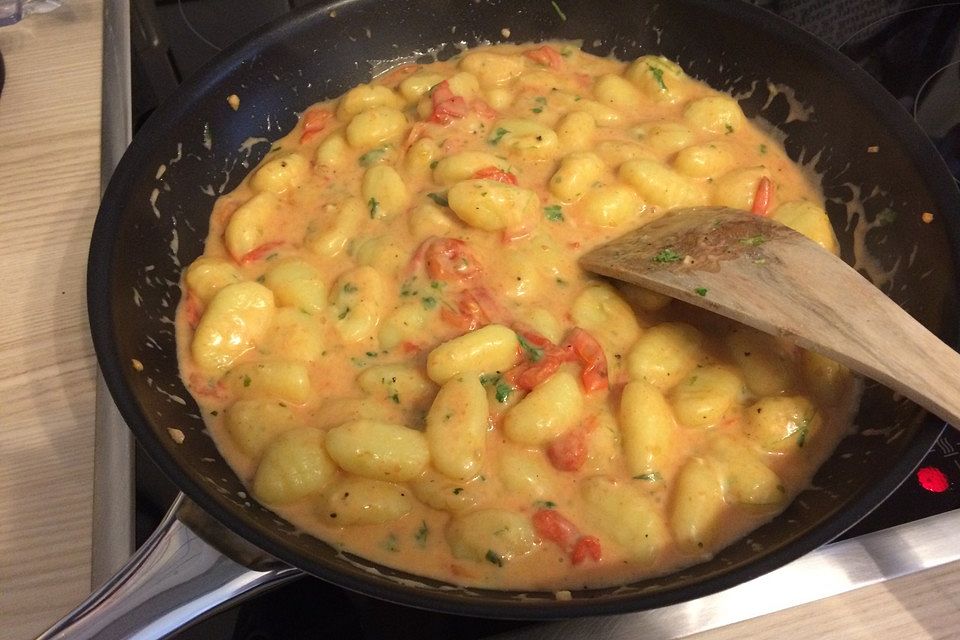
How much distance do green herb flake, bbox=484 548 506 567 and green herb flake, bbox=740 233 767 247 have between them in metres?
0.76

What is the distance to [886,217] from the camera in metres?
1.61

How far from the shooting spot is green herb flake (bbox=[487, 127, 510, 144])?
74.0 inches

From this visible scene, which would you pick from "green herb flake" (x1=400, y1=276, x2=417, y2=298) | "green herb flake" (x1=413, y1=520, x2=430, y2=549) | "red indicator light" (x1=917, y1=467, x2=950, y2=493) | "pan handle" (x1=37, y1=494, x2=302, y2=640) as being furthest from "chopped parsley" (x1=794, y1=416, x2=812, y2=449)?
"pan handle" (x1=37, y1=494, x2=302, y2=640)

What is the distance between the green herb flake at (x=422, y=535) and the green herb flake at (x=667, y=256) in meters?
0.69

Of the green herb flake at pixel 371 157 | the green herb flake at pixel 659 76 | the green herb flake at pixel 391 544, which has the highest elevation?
the green herb flake at pixel 659 76

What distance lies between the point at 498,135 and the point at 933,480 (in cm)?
123

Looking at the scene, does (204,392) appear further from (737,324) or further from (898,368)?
(898,368)

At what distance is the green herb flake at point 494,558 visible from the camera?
1249mm

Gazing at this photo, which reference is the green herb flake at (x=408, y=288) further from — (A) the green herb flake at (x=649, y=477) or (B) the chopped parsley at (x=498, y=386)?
(A) the green herb flake at (x=649, y=477)

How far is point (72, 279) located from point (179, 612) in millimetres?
1008

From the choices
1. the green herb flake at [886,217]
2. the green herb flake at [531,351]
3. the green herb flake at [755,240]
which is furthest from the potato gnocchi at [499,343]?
the green herb flake at [755,240]

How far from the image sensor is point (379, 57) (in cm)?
208

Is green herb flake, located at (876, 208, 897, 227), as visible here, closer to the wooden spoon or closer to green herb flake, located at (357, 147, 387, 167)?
the wooden spoon

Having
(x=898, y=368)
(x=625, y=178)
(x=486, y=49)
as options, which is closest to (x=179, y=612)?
(x=898, y=368)
